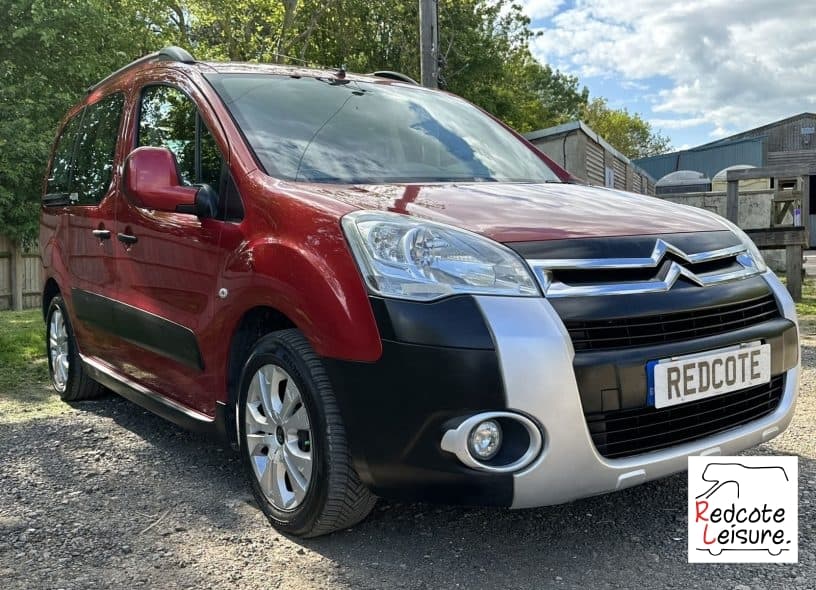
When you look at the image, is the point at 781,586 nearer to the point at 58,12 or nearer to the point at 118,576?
the point at 118,576

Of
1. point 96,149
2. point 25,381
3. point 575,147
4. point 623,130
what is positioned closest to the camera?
point 96,149

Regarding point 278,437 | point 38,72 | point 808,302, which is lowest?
point 808,302

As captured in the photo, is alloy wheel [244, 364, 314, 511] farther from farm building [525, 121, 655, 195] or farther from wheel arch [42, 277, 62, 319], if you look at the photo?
farm building [525, 121, 655, 195]

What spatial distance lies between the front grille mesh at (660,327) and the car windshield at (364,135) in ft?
3.66

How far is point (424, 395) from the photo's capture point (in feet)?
7.81

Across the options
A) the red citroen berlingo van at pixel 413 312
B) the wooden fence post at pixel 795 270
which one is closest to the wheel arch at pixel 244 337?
the red citroen berlingo van at pixel 413 312

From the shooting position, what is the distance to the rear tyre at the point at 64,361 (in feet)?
16.1

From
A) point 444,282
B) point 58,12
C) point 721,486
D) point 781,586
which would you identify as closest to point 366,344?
point 444,282

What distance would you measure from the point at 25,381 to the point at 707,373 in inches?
203

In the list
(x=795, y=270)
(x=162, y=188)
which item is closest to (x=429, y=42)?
(x=795, y=270)

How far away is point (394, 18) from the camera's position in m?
24.0

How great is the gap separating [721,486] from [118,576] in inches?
78.1

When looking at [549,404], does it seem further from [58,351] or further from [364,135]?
[58,351]

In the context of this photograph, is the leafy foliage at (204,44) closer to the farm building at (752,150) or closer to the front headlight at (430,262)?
the front headlight at (430,262)
